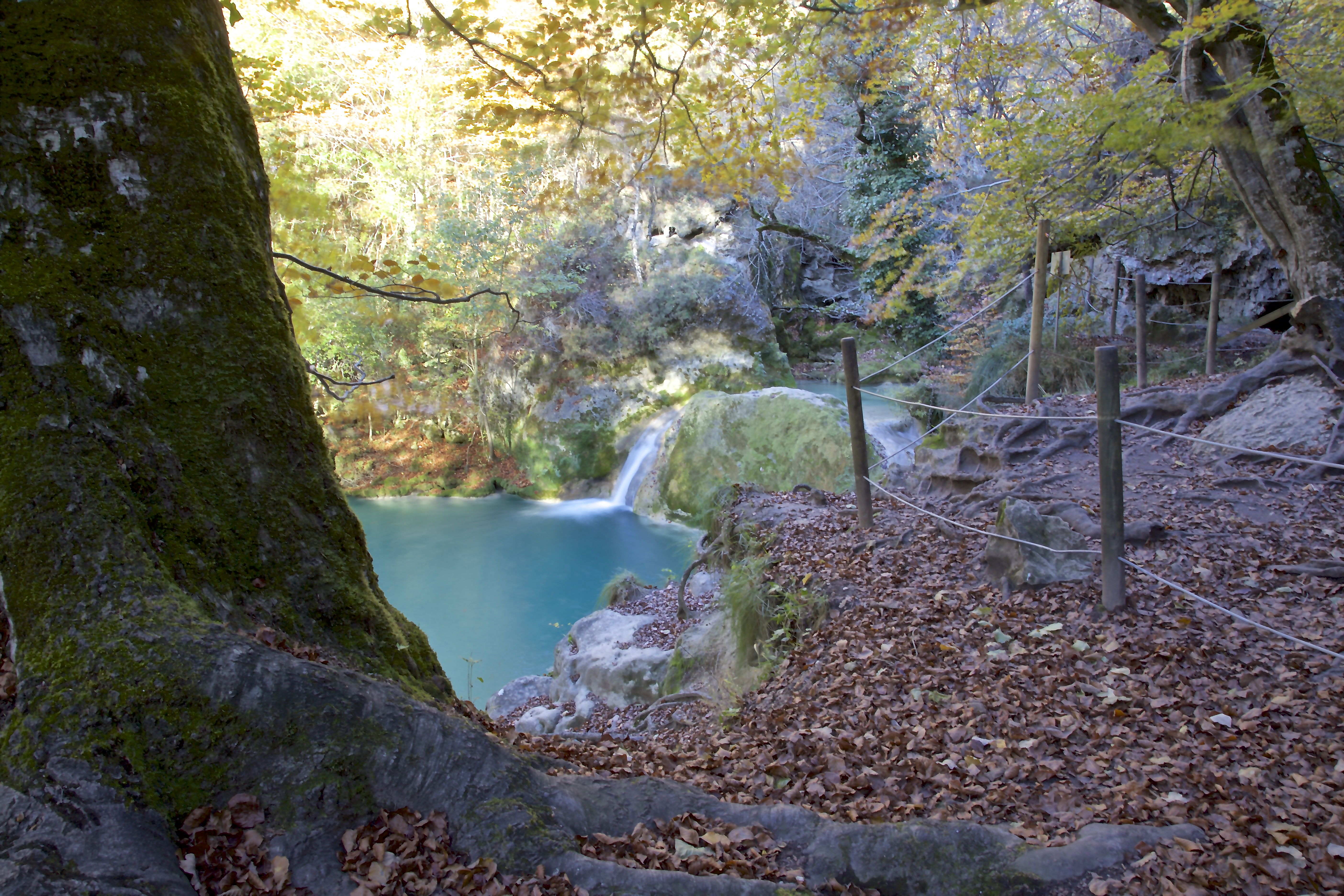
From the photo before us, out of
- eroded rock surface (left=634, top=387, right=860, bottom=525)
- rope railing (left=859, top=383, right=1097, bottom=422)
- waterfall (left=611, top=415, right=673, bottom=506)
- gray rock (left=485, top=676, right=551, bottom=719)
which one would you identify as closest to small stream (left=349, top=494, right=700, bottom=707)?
waterfall (left=611, top=415, right=673, bottom=506)

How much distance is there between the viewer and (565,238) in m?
17.3

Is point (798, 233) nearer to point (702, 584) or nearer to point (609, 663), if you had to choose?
point (702, 584)

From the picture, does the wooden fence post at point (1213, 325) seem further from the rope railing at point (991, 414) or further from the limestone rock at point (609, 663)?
the limestone rock at point (609, 663)

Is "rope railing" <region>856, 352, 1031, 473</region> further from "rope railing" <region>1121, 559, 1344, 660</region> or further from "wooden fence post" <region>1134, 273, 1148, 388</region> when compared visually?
"rope railing" <region>1121, 559, 1344, 660</region>

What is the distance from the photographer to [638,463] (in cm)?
1443

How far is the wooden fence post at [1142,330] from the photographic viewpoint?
883 centimetres

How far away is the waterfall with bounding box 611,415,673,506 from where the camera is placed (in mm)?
14000

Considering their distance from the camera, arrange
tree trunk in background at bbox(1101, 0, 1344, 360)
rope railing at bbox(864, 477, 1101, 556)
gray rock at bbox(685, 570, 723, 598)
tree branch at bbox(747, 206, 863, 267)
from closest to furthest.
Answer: rope railing at bbox(864, 477, 1101, 556), tree trunk in background at bbox(1101, 0, 1344, 360), gray rock at bbox(685, 570, 723, 598), tree branch at bbox(747, 206, 863, 267)

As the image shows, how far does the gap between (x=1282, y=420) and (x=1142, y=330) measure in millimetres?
3301

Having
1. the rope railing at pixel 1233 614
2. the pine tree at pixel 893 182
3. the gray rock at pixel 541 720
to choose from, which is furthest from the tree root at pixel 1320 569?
the pine tree at pixel 893 182

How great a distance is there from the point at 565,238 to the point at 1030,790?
1638 cm

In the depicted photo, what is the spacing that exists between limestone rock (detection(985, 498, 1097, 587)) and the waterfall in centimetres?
965

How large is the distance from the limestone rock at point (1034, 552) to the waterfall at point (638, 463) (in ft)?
31.6

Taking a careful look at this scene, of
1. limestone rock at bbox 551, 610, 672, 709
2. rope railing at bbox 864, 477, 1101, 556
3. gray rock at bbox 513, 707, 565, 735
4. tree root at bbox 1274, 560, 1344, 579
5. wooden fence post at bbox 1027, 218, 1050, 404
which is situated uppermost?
wooden fence post at bbox 1027, 218, 1050, 404
